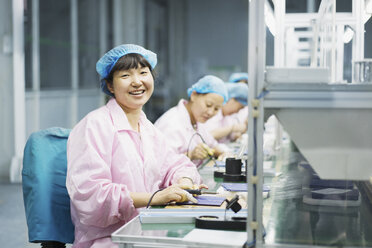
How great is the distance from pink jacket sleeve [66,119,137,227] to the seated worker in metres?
2.32

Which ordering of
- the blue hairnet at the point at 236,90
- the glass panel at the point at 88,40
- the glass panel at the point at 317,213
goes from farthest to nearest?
1. the glass panel at the point at 88,40
2. the blue hairnet at the point at 236,90
3. the glass panel at the point at 317,213

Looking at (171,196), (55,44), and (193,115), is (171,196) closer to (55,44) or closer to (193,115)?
(193,115)

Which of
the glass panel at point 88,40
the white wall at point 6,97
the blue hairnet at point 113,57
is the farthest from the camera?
the glass panel at point 88,40

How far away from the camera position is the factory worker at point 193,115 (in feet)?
9.55

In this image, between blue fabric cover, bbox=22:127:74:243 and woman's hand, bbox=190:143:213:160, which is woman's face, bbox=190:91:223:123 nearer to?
woman's hand, bbox=190:143:213:160

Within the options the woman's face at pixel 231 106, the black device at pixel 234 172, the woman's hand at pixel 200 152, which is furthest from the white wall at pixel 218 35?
the black device at pixel 234 172

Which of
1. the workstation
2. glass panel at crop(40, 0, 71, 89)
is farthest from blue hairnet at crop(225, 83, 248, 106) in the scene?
glass panel at crop(40, 0, 71, 89)

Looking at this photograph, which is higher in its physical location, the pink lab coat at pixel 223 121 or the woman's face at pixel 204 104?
the woman's face at pixel 204 104

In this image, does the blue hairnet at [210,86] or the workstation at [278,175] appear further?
the blue hairnet at [210,86]

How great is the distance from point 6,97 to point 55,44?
1.30 meters

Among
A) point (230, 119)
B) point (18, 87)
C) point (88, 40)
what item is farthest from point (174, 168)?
point (88, 40)

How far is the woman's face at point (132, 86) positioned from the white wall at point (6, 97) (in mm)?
3526

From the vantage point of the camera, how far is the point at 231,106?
4.43m

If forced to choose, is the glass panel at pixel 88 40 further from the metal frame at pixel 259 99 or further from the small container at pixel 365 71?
the metal frame at pixel 259 99
